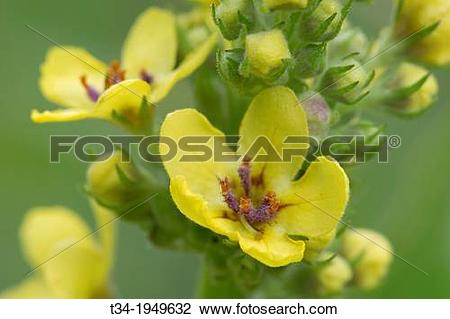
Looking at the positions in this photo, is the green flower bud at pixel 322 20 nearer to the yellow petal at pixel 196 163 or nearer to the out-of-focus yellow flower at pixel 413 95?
the yellow petal at pixel 196 163

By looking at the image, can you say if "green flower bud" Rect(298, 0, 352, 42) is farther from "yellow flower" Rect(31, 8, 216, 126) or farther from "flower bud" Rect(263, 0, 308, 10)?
"yellow flower" Rect(31, 8, 216, 126)

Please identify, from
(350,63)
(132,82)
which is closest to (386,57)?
(350,63)

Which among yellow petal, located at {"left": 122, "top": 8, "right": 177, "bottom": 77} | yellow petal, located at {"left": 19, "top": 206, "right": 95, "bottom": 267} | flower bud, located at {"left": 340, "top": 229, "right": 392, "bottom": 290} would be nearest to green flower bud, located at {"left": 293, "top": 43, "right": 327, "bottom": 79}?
yellow petal, located at {"left": 122, "top": 8, "right": 177, "bottom": 77}

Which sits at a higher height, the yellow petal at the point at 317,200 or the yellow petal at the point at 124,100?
the yellow petal at the point at 124,100

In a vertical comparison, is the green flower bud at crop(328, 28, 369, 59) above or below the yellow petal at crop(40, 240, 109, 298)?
above

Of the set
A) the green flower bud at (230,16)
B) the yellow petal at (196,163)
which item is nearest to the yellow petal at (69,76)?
the yellow petal at (196,163)

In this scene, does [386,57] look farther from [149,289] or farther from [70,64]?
[149,289]
